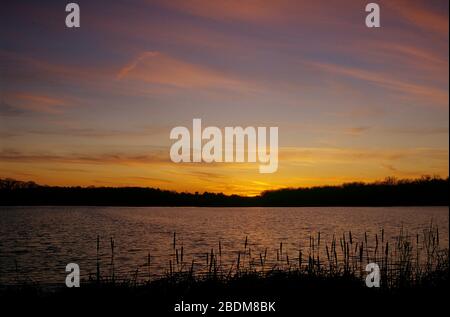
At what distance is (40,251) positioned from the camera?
40906mm

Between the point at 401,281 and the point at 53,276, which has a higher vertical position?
the point at 401,281

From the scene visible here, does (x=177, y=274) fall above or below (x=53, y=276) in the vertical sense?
above

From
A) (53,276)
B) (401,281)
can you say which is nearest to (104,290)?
(401,281)

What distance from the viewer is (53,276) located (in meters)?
27.5

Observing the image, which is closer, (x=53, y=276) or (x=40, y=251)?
(x=53, y=276)

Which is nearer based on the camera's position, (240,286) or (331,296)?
(331,296)
